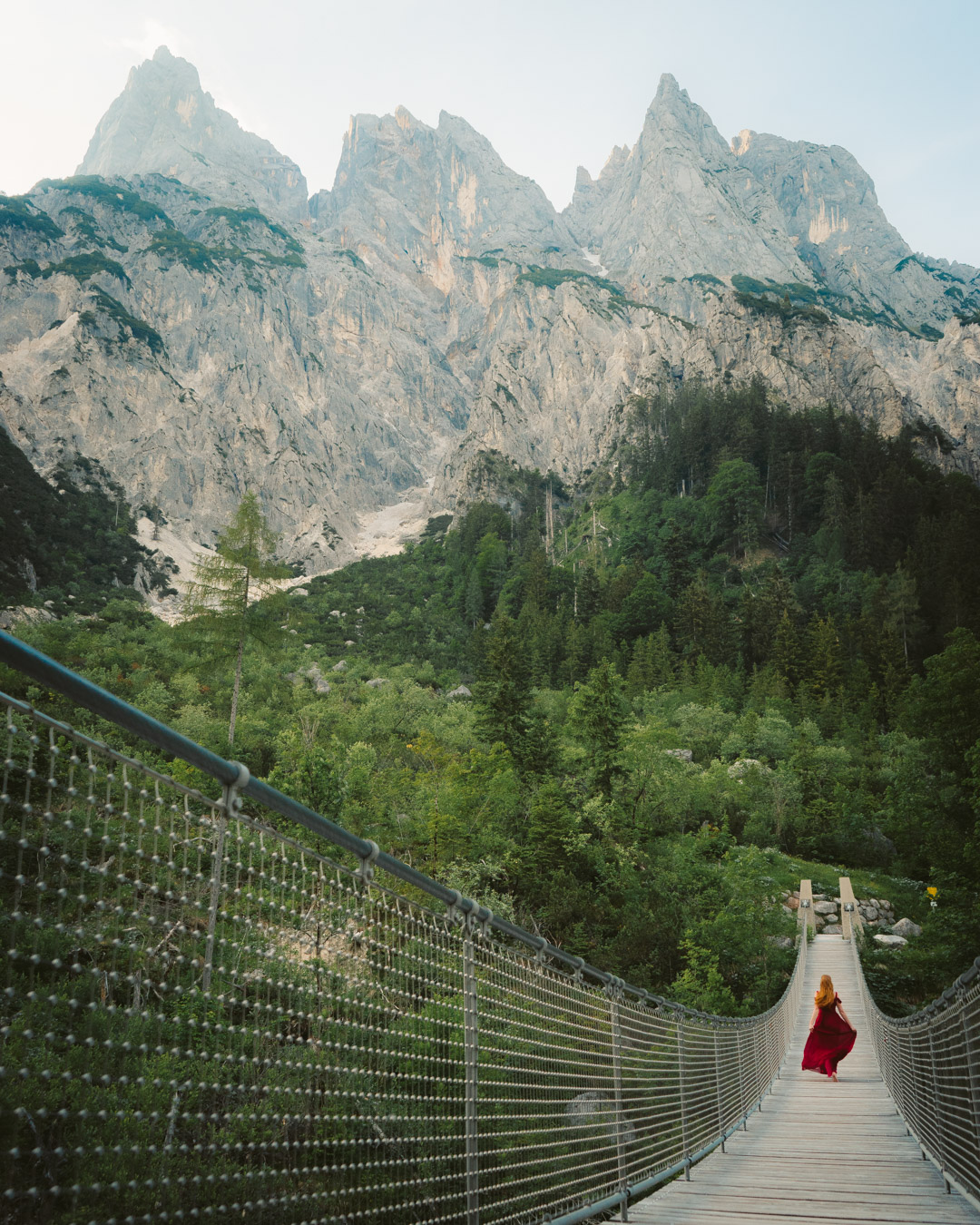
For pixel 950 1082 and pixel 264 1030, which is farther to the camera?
pixel 950 1082

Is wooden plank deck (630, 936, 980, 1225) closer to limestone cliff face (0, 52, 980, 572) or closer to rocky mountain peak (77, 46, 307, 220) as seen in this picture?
limestone cliff face (0, 52, 980, 572)

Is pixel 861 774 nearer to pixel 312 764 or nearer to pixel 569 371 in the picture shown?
pixel 312 764

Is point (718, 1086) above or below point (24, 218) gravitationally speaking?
below

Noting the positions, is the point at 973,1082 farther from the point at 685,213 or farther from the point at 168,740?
the point at 685,213

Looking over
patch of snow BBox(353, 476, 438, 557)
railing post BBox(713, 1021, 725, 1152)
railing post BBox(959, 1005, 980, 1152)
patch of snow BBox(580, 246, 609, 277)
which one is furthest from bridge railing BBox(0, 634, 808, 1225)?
patch of snow BBox(580, 246, 609, 277)

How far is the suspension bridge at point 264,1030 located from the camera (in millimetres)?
1772

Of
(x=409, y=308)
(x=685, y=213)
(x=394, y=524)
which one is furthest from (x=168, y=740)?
(x=685, y=213)

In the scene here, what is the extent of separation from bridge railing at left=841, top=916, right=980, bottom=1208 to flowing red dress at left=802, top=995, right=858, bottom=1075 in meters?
3.81

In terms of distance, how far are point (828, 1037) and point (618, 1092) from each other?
28.7ft

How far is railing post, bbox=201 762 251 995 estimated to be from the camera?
210cm

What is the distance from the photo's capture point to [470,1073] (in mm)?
3164

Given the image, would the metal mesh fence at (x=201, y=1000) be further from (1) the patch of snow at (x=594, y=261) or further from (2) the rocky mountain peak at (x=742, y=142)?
(2) the rocky mountain peak at (x=742, y=142)

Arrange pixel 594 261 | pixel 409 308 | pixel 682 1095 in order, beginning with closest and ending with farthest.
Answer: pixel 682 1095
pixel 409 308
pixel 594 261

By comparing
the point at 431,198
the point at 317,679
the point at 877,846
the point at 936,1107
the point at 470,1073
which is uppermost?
the point at 431,198
